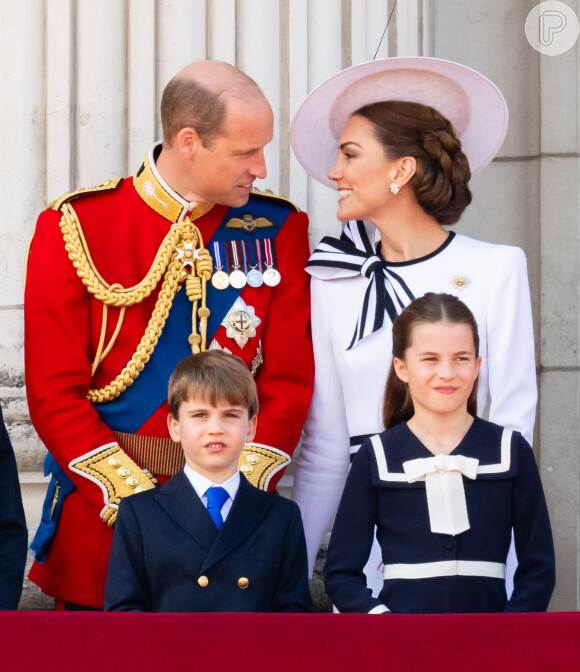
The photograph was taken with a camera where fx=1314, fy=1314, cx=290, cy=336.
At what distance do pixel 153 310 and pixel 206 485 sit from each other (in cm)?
67

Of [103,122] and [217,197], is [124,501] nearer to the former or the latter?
[217,197]

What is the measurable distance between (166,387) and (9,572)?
609mm

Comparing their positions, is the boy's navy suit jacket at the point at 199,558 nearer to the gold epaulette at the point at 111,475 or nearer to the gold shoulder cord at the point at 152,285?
the gold epaulette at the point at 111,475

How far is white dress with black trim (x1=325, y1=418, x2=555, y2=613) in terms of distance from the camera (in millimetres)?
Result: 2666

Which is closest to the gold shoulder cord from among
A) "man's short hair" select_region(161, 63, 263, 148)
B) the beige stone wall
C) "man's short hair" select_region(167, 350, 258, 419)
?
"man's short hair" select_region(161, 63, 263, 148)

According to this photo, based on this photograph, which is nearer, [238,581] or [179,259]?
[238,581]

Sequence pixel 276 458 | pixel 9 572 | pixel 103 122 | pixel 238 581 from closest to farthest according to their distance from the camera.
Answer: pixel 238 581, pixel 9 572, pixel 276 458, pixel 103 122

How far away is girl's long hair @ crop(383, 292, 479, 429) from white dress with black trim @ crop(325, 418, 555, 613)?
0.16 m

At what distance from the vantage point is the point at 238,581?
268 centimetres

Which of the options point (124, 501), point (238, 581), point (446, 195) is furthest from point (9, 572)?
point (446, 195)

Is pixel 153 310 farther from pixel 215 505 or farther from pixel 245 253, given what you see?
pixel 215 505

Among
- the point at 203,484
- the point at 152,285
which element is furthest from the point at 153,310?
the point at 203,484

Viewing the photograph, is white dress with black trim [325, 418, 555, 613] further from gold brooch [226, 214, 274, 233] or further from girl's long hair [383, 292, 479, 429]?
gold brooch [226, 214, 274, 233]

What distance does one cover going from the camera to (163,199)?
334 cm
